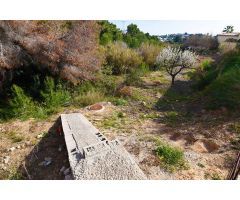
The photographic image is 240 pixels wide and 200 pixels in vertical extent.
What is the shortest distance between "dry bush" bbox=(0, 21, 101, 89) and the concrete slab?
288 centimetres

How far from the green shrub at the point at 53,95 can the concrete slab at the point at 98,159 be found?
2.41 m

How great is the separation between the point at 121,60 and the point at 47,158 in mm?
6960

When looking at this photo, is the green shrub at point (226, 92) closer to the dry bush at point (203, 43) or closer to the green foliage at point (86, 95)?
the green foliage at point (86, 95)

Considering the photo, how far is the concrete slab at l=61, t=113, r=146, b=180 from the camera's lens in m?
2.93

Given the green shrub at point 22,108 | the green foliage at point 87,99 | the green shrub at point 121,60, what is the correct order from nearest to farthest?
the green shrub at point 22,108
the green foliage at point 87,99
the green shrub at point 121,60

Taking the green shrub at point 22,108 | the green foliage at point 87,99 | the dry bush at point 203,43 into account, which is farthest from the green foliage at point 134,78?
the dry bush at point 203,43

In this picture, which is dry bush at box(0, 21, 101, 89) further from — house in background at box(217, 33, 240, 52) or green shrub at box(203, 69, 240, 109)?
house in background at box(217, 33, 240, 52)

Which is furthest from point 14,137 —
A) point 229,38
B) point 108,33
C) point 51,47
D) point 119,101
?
point 229,38

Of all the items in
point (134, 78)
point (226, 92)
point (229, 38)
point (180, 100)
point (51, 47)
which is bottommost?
point (180, 100)

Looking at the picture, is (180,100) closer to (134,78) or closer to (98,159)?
(134,78)

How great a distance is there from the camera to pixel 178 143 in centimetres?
438

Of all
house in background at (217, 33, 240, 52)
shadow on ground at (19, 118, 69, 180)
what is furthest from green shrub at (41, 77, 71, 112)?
house in background at (217, 33, 240, 52)

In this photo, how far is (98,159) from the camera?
126 inches

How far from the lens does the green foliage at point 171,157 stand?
11.3ft
